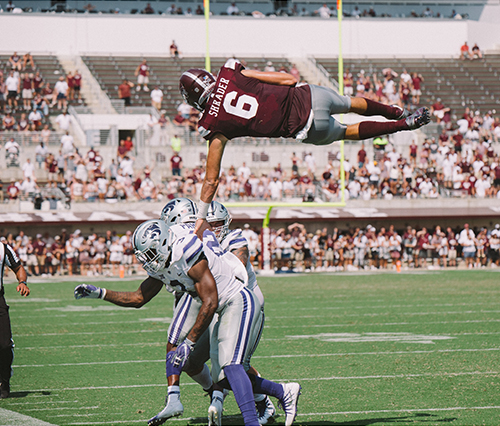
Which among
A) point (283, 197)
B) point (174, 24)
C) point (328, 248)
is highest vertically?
point (174, 24)

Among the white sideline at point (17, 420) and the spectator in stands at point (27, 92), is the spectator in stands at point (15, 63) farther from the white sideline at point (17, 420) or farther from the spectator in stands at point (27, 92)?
the white sideline at point (17, 420)

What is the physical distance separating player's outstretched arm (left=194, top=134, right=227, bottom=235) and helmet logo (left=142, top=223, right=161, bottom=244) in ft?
1.66

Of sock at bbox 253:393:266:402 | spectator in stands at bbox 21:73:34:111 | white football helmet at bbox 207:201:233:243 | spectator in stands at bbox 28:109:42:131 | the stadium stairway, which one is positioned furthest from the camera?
the stadium stairway

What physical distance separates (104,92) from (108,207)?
6372 mm

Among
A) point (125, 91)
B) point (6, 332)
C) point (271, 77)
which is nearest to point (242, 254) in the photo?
point (271, 77)

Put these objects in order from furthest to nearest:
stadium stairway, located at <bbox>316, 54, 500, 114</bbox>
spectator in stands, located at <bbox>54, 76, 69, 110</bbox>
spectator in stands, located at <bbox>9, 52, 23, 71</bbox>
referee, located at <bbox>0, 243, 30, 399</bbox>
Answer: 1. stadium stairway, located at <bbox>316, 54, 500, 114</bbox>
2. spectator in stands, located at <bbox>9, 52, 23, 71</bbox>
3. spectator in stands, located at <bbox>54, 76, 69, 110</bbox>
4. referee, located at <bbox>0, 243, 30, 399</bbox>

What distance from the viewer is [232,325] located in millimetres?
5164

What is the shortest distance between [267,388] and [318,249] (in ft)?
60.2

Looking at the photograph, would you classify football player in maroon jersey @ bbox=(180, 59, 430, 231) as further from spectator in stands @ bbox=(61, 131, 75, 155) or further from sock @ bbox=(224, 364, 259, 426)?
spectator in stands @ bbox=(61, 131, 75, 155)

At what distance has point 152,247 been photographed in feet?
16.6

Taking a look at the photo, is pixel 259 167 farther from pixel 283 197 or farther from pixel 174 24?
pixel 174 24

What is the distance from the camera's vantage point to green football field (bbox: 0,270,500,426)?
6.09 metres

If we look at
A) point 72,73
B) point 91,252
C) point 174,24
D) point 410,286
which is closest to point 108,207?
point 91,252

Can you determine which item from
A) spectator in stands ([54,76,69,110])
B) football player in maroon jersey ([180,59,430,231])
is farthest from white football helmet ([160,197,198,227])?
spectator in stands ([54,76,69,110])
